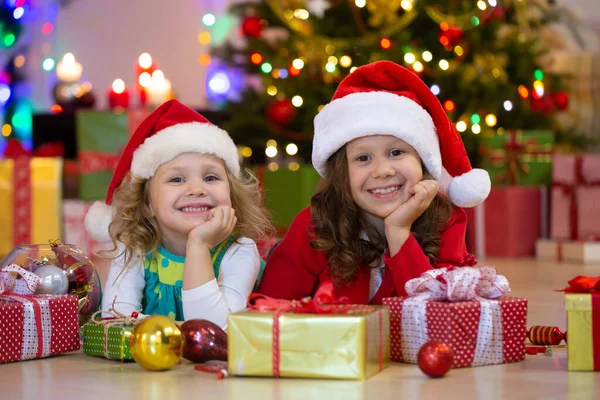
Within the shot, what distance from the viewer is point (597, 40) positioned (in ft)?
22.3

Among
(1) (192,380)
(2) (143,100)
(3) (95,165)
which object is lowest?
(1) (192,380)

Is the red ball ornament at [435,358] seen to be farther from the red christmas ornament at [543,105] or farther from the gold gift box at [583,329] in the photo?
the red christmas ornament at [543,105]

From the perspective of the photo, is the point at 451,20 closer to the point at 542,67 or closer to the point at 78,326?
the point at 542,67

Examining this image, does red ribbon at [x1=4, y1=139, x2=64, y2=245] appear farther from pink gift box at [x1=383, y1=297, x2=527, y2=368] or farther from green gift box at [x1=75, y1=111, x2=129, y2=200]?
pink gift box at [x1=383, y1=297, x2=527, y2=368]

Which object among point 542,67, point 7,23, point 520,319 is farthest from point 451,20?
point 520,319

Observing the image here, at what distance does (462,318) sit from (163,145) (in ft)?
2.89

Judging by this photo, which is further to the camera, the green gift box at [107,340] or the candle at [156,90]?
the candle at [156,90]

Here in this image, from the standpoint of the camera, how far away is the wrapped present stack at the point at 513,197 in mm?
5055

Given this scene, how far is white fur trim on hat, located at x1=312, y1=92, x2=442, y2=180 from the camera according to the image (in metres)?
2.28

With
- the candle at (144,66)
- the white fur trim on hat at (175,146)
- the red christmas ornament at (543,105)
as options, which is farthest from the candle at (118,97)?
the white fur trim on hat at (175,146)

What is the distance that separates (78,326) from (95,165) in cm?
296

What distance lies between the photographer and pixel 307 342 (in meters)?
1.80

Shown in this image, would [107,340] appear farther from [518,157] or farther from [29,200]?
[518,157]

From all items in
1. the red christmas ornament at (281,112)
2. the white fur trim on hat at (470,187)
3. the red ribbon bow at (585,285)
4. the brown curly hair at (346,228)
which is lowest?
the red ribbon bow at (585,285)
